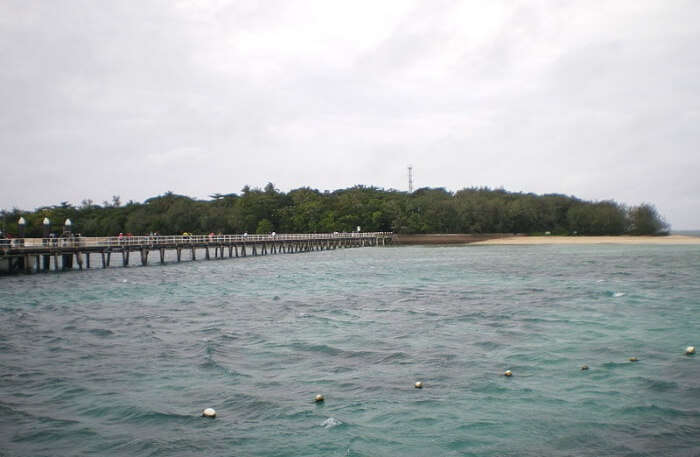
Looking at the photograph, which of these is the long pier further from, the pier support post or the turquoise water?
the turquoise water

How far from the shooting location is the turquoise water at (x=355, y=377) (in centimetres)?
891

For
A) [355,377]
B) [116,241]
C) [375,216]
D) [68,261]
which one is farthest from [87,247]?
[375,216]

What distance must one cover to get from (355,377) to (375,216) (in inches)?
4432

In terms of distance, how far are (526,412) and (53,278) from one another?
121 ft

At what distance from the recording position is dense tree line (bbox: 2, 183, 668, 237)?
121125 millimetres

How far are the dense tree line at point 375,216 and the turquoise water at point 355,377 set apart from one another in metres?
101

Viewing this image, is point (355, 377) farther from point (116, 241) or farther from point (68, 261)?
point (116, 241)

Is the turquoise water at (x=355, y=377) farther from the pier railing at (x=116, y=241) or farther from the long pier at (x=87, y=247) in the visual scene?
the pier railing at (x=116, y=241)

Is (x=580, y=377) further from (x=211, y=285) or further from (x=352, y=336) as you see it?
(x=211, y=285)

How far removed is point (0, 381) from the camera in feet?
40.1

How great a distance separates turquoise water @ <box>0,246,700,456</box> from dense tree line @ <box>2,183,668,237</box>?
332 ft

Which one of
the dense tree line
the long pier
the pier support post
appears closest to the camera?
the long pier

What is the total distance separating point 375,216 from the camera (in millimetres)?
124500

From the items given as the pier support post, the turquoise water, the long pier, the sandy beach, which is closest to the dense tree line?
the sandy beach
